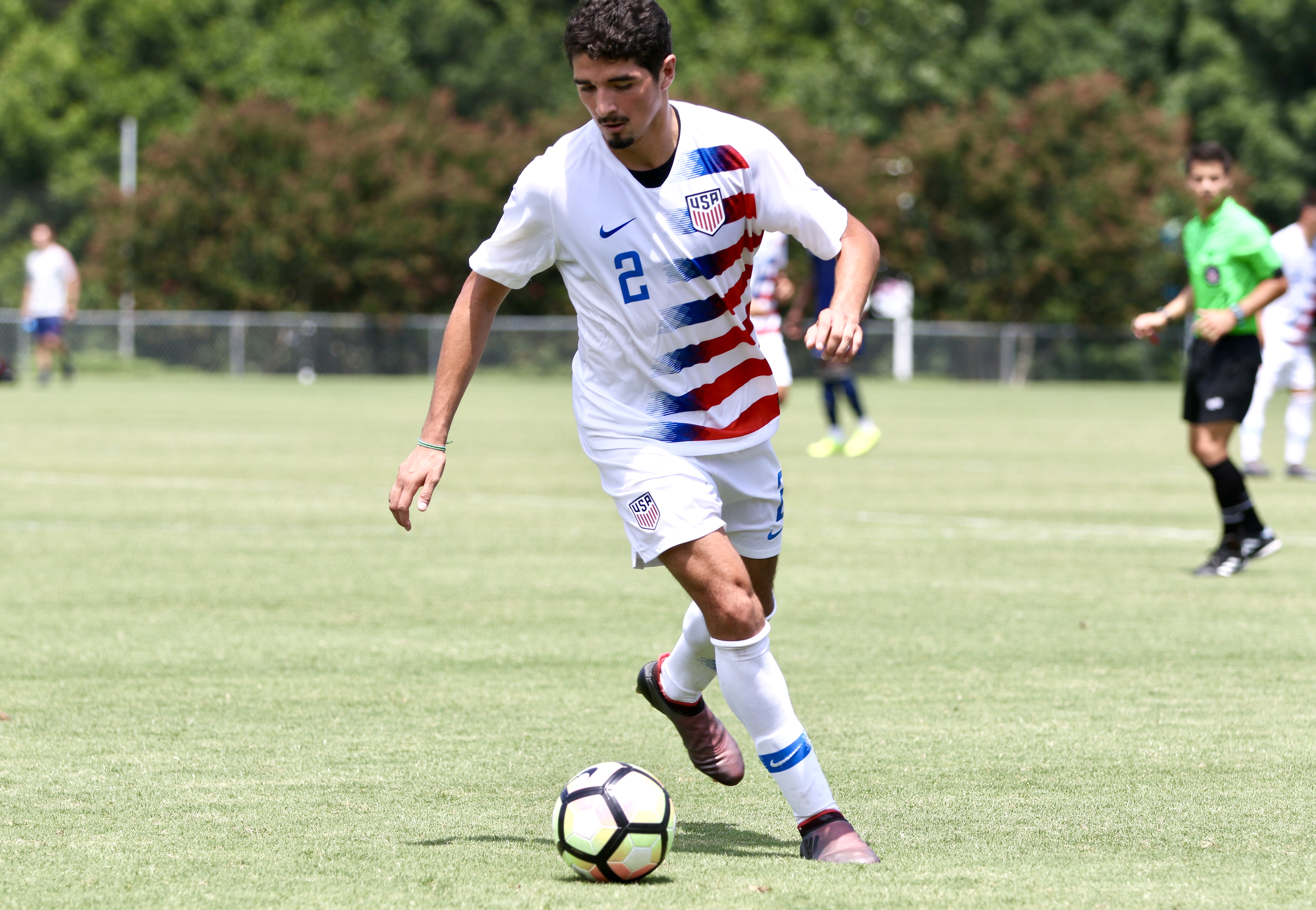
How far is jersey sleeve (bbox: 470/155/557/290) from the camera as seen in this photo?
469cm

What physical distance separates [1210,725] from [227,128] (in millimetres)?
37138

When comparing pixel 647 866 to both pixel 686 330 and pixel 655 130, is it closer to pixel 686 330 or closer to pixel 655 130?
pixel 686 330

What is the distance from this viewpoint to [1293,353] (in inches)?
675

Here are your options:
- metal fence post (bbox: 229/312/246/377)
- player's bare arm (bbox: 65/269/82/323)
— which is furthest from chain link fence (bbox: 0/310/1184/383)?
player's bare arm (bbox: 65/269/82/323)

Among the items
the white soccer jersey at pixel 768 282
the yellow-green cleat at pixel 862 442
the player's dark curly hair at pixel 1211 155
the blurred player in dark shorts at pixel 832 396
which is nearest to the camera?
the player's dark curly hair at pixel 1211 155

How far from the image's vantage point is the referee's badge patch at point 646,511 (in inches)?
179

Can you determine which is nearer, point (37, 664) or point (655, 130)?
point (655, 130)

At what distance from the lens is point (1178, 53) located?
50188 mm

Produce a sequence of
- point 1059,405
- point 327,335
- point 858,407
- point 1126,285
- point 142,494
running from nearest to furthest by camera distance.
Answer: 1. point 142,494
2. point 858,407
3. point 1059,405
4. point 327,335
5. point 1126,285

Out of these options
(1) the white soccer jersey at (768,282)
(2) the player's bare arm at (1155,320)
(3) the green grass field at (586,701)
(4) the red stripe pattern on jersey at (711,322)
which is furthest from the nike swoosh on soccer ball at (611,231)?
(1) the white soccer jersey at (768,282)

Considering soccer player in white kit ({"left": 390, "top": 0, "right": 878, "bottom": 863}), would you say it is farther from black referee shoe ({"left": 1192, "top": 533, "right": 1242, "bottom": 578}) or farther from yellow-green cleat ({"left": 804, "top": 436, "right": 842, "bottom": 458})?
yellow-green cleat ({"left": 804, "top": 436, "right": 842, "bottom": 458})

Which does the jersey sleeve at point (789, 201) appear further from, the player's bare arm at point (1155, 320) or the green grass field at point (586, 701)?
the player's bare arm at point (1155, 320)

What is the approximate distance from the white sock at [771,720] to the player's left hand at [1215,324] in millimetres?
5517

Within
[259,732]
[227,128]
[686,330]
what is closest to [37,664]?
[259,732]
